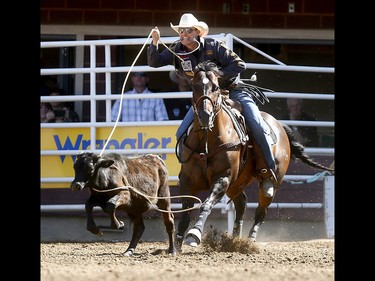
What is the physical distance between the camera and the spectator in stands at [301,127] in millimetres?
13047

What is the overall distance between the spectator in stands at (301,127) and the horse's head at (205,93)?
12.4 ft

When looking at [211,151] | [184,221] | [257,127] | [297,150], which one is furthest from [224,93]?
[297,150]

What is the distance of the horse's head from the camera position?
910cm

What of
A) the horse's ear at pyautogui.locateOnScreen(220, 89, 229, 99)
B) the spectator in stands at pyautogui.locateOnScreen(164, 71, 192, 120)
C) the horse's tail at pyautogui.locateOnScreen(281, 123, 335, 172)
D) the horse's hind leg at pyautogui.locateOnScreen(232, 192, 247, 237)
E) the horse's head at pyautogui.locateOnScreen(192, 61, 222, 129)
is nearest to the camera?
the horse's head at pyautogui.locateOnScreen(192, 61, 222, 129)

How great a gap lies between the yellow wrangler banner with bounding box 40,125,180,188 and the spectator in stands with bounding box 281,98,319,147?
180 centimetres

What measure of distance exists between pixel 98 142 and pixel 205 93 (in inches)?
133

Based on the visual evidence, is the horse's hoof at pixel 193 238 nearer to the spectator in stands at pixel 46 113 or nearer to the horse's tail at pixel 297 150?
the horse's tail at pixel 297 150

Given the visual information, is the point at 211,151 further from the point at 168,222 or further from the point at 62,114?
the point at 62,114

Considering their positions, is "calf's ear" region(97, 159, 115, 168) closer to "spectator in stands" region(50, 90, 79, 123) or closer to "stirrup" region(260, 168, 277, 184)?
"stirrup" region(260, 168, 277, 184)

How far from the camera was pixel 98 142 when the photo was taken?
1224 cm

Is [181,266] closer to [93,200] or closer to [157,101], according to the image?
[93,200]

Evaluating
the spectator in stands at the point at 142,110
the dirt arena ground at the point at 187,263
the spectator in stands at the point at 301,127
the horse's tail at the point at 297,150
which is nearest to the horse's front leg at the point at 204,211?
the dirt arena ground at the point at 187,263

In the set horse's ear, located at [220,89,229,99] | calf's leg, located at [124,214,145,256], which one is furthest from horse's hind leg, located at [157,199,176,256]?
horse's ear, located at [220,89,229,99]
